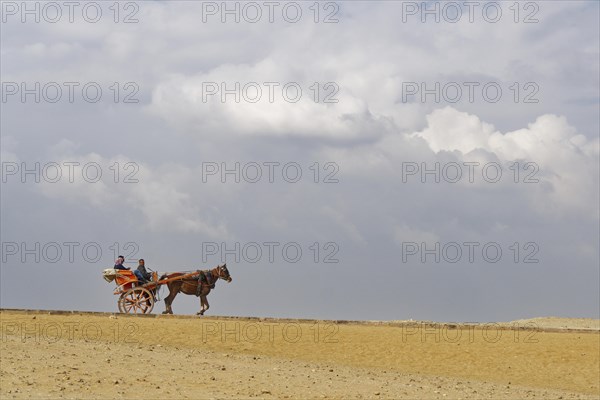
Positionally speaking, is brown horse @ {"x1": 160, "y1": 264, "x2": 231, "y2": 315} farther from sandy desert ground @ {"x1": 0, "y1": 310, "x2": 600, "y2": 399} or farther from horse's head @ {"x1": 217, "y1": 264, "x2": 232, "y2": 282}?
sandy desert ground @ {"x1": 0, "y1": 310, "x2": 600, "y2": 399}

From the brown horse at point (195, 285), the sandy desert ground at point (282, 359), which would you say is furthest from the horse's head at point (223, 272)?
the sandy desert ground at point (282, 359)

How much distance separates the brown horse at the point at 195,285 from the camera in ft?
87.6

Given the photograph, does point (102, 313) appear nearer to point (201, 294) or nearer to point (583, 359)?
point (201, 294)

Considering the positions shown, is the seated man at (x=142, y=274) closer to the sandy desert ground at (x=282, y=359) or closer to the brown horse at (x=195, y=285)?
the brown horse at (x=195, y=285)

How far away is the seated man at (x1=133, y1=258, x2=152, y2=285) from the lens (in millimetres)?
26203

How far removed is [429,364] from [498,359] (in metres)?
1.78

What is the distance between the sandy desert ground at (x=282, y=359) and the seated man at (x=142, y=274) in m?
3.13

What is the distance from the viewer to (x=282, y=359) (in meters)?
19.7

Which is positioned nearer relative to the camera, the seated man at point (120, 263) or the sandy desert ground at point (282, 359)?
the sandy desert ground at point (282, 359)

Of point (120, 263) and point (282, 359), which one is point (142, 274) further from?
point (282, 359)

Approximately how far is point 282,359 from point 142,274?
7.88 meters

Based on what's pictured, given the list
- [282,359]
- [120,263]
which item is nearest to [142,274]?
[120,263]

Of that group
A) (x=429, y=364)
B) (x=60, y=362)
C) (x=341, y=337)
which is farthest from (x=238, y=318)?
(x=60, y=362)

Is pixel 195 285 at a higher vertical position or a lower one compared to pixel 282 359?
higher
